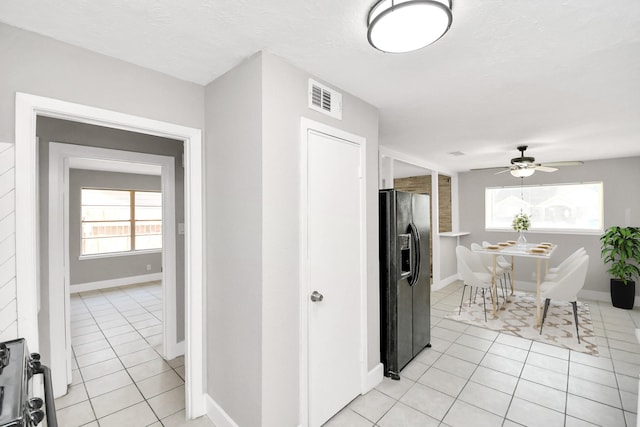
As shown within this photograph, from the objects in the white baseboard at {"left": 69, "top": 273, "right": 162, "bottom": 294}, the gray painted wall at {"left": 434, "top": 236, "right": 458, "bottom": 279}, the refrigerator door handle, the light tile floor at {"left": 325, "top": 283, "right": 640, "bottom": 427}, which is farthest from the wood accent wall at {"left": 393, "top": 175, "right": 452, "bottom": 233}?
the white baseboard at {"left": 69, "top": 273, "right": 162, "bottom": 294}

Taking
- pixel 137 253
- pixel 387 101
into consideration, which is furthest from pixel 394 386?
pixel 137 253

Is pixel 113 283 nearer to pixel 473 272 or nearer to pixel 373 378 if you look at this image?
pixel 373 378

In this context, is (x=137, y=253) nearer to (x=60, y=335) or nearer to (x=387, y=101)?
(x=60, y=335)

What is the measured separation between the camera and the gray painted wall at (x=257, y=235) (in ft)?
5.57

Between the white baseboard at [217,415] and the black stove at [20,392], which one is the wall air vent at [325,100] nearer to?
the black stove at [20,392]

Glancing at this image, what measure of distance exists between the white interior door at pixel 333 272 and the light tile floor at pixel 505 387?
0.77 ft

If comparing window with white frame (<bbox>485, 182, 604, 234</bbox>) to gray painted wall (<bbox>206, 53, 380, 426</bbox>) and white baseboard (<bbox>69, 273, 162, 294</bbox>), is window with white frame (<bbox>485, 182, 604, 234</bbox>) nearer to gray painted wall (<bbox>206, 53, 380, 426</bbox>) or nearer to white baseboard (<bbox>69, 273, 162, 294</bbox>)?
gray painted wall (<bbox>206, 53, 380, 426</bbox>)

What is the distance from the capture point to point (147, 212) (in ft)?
21.8

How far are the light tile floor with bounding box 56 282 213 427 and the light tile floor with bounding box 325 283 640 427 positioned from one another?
55.1 inches

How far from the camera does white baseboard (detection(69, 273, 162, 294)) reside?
5566 mm

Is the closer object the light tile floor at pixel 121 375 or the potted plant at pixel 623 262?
the light tile floor at pixel 121 375

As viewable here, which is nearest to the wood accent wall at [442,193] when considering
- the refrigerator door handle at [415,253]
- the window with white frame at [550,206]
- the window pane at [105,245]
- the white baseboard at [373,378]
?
the window with white frame at [550,206]

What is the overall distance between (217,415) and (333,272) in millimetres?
1288

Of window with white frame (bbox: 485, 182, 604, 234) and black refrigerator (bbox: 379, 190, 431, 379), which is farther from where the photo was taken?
window with white frame (bbox: 485, 182, 604, 234)
